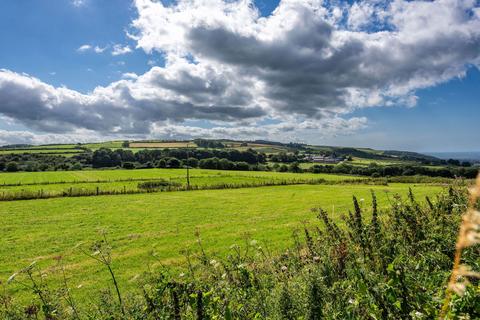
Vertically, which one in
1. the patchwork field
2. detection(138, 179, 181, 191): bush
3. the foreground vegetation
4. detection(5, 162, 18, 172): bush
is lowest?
detection(5, 162, 18, 172): bush

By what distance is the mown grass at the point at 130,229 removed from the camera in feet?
60.1

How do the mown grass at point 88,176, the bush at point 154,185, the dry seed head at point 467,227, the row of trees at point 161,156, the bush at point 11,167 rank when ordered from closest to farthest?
the dry seed head at point 467,227, the bush at point 154,185, the mown grass at point 88,176, the bush at point 11,167, the row of trees at point 161,156

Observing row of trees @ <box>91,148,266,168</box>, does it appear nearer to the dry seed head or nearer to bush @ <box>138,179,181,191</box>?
bush @ <box>138,179,181,191</box>

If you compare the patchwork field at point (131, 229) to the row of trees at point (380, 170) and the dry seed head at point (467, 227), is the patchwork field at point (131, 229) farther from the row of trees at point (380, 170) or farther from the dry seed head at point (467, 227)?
the row of trees at point (380, 170)

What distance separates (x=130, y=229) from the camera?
93.7 feet

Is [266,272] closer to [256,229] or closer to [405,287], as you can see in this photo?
[405,287]

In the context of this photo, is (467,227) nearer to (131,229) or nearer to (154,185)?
(131,229)

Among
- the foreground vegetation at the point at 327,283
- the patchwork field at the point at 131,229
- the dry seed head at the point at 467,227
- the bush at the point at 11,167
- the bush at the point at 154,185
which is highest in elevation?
the dry seed head at the point at 467,227

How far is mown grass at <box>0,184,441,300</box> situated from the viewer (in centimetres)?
1833

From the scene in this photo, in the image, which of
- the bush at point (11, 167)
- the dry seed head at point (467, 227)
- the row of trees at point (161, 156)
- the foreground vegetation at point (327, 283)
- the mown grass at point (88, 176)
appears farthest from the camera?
the row of trees at point (161, 156)

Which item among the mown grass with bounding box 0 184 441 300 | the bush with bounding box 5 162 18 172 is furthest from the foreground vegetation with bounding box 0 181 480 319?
the bush with bounding box 5 162 18 172

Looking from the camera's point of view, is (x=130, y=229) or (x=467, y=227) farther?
(x=130, y=229)

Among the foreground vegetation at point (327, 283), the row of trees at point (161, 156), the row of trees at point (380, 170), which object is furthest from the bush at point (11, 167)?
the foreground vegetation at point (327, 283)

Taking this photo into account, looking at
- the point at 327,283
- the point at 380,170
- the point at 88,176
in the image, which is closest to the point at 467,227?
the point at 327,283
